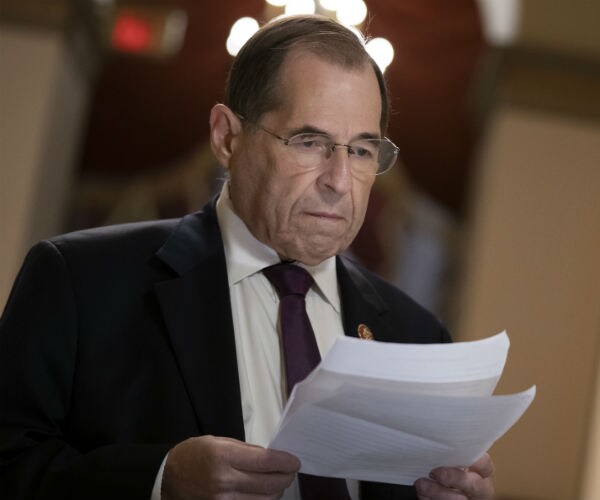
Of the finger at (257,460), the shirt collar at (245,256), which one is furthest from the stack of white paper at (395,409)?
the shirt collar at (245,256)

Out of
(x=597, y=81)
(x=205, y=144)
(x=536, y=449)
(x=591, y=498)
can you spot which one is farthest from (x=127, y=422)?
(x=205, y=144)

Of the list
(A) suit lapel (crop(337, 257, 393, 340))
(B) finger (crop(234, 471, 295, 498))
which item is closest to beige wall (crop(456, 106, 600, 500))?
(A) suit lapel (crop(337, 257, 393, 340))

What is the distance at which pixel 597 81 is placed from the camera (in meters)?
7.82

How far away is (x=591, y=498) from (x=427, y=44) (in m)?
5.68

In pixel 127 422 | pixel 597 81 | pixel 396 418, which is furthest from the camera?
pixel 597 81

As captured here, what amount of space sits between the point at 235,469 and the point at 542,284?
613cm

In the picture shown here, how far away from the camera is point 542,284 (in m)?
7.68

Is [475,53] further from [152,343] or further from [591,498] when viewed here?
[152,343]

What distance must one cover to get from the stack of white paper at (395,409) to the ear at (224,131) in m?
0.87

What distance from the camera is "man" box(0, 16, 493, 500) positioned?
2.05m

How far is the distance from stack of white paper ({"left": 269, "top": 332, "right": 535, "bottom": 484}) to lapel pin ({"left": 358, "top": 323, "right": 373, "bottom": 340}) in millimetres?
467

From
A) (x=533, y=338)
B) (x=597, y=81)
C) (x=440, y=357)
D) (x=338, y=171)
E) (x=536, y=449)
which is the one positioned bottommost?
(x=536, y=449)

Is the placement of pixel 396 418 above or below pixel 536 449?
above

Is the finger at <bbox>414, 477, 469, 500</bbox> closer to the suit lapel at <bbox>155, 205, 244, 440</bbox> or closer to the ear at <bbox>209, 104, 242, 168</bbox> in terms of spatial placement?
the suit lapel at <bbox>155, 205, 244, 440</bbox>
